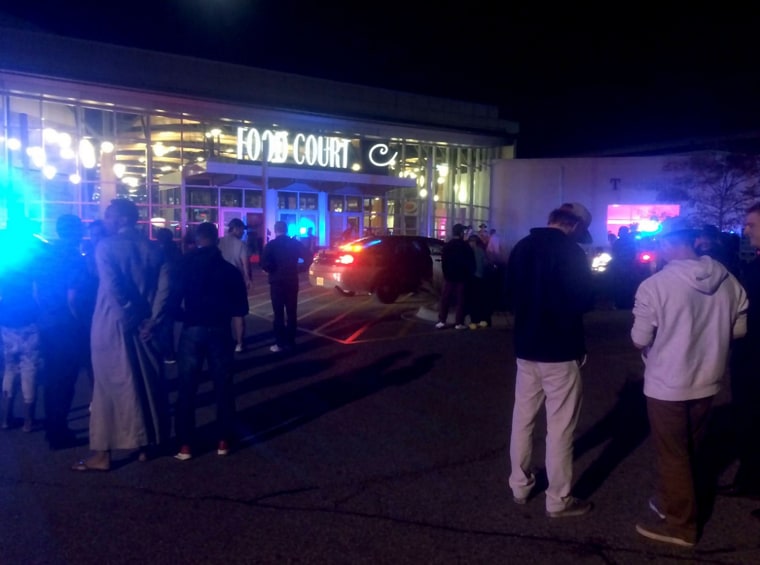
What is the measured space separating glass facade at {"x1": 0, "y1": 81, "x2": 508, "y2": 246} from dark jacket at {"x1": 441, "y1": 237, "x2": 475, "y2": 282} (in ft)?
30.5

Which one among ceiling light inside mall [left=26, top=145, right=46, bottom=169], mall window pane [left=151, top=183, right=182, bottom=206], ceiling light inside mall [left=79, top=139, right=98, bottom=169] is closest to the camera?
ceiling light inside mall [left=26, top=145, right=46, bottom=169]

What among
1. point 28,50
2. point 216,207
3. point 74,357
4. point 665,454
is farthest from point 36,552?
point 216,207

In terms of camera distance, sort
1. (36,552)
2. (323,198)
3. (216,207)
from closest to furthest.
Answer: (36,552) → (216,207) → (323,198)

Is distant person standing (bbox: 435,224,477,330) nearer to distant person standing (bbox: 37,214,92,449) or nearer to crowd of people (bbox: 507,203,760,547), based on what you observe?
distant person standing (bbox: 37,214,92,449)

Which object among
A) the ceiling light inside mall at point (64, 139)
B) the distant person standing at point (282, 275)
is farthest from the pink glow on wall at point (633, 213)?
the distant person standing at point (282, 275)

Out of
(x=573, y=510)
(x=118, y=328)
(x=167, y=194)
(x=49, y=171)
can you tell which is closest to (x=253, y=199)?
(x=167, y=194)

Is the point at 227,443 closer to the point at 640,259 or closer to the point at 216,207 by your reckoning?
the point at 640,259

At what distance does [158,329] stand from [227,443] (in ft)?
3.50

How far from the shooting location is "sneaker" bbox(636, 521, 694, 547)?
4.35 metres

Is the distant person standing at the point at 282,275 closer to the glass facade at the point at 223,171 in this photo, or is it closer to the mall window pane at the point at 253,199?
the glass facade at the point at 223,171

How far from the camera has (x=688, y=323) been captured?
4312 mm

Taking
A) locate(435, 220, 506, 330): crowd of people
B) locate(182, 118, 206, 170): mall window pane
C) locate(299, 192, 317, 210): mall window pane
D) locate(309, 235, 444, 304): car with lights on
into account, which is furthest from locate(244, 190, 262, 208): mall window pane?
locate(435, 220, 506, 330): crowd of people

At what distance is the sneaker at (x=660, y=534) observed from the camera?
4348mm

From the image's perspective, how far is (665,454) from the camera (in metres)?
4.43
